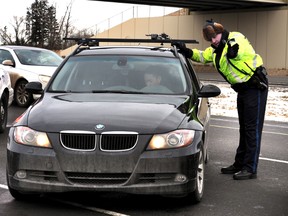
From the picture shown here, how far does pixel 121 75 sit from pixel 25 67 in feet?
28.5

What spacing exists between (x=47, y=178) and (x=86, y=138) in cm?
49

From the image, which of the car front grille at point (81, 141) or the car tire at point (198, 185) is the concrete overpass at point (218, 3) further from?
the car front grille at point (81, 141)

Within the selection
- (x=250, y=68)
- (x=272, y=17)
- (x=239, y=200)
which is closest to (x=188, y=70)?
(x=250, y=68)

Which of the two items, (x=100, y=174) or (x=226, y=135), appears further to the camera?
(x=226, y=135)

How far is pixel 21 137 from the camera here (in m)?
5.04

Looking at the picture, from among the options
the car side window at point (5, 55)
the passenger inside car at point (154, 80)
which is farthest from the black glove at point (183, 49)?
the car side window at point (5, 55)

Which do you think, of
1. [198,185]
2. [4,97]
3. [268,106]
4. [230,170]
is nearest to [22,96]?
[4,97]

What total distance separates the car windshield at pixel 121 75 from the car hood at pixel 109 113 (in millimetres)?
305

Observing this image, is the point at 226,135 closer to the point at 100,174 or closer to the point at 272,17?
the point at 100,174

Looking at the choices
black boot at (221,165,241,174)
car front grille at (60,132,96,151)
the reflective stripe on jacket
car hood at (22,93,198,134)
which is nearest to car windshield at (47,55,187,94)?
car hood at (22,93,198,134)

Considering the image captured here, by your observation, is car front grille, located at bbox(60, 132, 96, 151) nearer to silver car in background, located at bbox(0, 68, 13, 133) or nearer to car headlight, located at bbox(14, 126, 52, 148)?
car headlight, located at bbox(14, 126, 52, 148)

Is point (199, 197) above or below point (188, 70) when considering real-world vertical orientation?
below

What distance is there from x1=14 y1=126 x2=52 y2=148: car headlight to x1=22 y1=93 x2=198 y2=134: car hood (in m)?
0.06

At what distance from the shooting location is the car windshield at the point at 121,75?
6117mm
